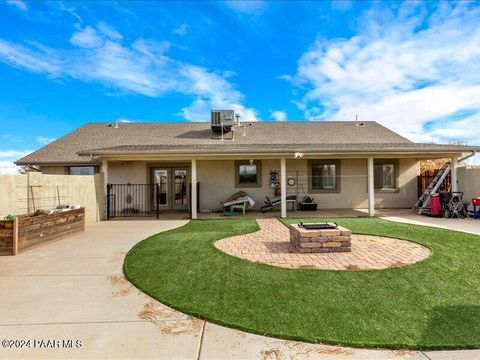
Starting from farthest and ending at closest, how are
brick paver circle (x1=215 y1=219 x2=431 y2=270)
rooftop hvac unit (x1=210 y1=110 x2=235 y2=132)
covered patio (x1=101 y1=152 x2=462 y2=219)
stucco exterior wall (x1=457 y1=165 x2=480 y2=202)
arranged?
1. rooftop hvac unit (x1=210 y1=110 x2=235 y2=132)
2. covered patio (x1=101 y1=152 x2=462 y2=219)
3. stucco exterior wall (x1=457 y1=165 x2=480 y2=202)
4. brick paver circle (x1=215 y1=219 x2=431 y2=270)

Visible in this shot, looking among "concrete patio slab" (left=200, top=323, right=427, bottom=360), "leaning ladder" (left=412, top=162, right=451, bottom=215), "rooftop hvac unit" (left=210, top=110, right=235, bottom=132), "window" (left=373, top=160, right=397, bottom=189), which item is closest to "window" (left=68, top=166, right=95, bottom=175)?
"rooftop hvac unit" (left=210, top=110, right=235, bottom=132)

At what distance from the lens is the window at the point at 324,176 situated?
13539 mm

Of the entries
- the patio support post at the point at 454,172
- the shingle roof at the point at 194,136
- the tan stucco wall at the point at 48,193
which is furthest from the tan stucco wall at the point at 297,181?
the patio support post at the point at 454,172

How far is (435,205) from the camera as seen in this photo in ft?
36.2

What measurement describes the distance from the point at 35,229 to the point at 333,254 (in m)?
6.88

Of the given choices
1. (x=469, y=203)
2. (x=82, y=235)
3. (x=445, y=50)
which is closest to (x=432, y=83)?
(x=445, y=50)

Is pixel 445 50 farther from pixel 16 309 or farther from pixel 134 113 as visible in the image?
pixel 134 113

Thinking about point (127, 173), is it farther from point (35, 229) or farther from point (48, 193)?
point (35, 229)

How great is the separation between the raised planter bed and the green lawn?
267 cm

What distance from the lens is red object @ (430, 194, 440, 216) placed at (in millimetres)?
11000

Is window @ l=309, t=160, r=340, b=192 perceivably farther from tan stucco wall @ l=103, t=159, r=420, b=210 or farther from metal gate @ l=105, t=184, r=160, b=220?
metal gate @ l=105, t=184, r=160, b=220

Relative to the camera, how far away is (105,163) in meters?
11.3

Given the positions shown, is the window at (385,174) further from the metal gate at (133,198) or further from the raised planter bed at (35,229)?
the raised planter bed at (35,229)

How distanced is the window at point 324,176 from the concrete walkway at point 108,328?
10558 millimetres
